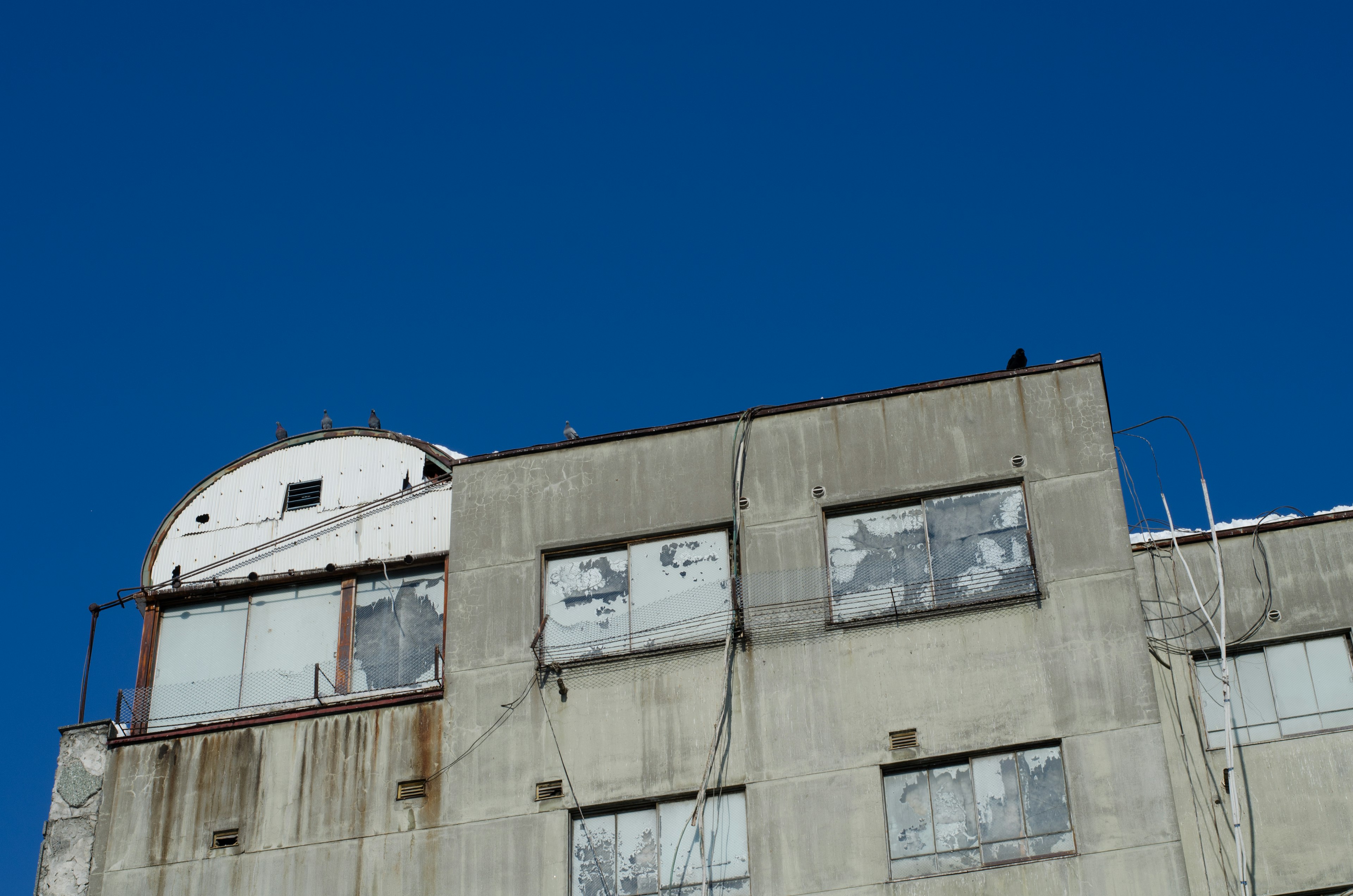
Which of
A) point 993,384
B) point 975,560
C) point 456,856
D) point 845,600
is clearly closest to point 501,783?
point 456,856

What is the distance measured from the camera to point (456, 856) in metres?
23.5

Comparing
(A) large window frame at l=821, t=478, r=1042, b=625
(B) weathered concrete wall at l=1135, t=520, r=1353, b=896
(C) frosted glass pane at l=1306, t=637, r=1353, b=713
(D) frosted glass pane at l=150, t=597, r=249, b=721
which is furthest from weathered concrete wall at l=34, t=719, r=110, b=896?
(C) frosted glass pane at l=1306, t=637, r=1353, b=713

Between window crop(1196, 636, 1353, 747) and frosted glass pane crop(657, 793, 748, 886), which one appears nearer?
frosted glass pane crop(657, 793, 748, 886)

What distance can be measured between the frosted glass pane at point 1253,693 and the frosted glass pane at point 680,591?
22.7ft

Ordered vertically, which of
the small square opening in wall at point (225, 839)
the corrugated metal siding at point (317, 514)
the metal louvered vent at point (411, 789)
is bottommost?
the small square opening in wall at point (225, 839)

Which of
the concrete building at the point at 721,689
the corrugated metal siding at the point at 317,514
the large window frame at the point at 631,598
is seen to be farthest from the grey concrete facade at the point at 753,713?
the corrugated metal siding at the point at 317,514

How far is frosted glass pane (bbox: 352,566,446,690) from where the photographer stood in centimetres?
2575

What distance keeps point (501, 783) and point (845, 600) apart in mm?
5210

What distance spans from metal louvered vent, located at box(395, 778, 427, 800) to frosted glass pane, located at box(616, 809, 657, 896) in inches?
107

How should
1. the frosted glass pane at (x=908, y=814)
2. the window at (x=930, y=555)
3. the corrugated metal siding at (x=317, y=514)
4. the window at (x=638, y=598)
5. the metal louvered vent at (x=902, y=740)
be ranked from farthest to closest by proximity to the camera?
the corrugated metal siding at (x=317, y=514) → the window at (x=638, y=598) → the window at (x=930, y=555) → the metal louvered vent at (x=902, y=740) → the frosted glass pane at (x=908, y=814)

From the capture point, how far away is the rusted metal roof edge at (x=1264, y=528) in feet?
81.6

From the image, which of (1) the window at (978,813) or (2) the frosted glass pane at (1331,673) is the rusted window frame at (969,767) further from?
(2) the frosted glass pane at (1331,673)

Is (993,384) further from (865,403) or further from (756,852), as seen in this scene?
(756,852)

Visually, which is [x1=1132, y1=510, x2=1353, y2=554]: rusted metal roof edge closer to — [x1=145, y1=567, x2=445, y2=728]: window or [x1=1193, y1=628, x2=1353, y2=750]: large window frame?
[x1=1193, y1=628, x2=1353, y2=750]: large window frame
